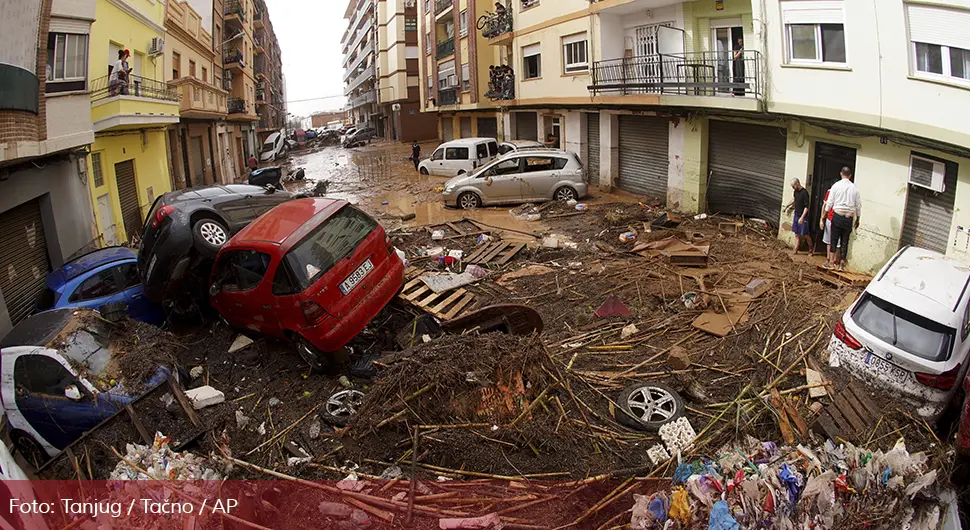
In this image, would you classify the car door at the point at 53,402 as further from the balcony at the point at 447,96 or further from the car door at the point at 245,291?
the balcony at the point at 447,96

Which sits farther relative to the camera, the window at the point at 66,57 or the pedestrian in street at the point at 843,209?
the window at the point at 66,57

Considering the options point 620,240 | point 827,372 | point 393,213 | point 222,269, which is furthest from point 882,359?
point 393,213

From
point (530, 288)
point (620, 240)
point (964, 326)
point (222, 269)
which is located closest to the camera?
point (964, 326)

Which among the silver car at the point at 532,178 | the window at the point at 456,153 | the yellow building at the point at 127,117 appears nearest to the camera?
the yellow building at the point at 127,117

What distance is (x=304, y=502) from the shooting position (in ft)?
16.2

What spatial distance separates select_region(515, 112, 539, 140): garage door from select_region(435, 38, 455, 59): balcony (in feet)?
25.2

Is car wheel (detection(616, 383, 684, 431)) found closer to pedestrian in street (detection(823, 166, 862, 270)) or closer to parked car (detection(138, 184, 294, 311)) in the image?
pedestrian in street (detection(823, 166, 862, 270))

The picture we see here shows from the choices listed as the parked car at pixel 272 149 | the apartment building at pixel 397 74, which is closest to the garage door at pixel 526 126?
the apartment building at pixel 397 74

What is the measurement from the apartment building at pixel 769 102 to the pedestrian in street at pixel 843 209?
1.73 feet

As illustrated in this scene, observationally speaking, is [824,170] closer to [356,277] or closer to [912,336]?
[912,336]

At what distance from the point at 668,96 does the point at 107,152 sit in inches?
560

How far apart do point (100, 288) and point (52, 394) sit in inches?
138

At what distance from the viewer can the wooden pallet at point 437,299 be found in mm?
8727

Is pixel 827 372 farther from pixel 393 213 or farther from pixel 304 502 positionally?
pixel 393 213
